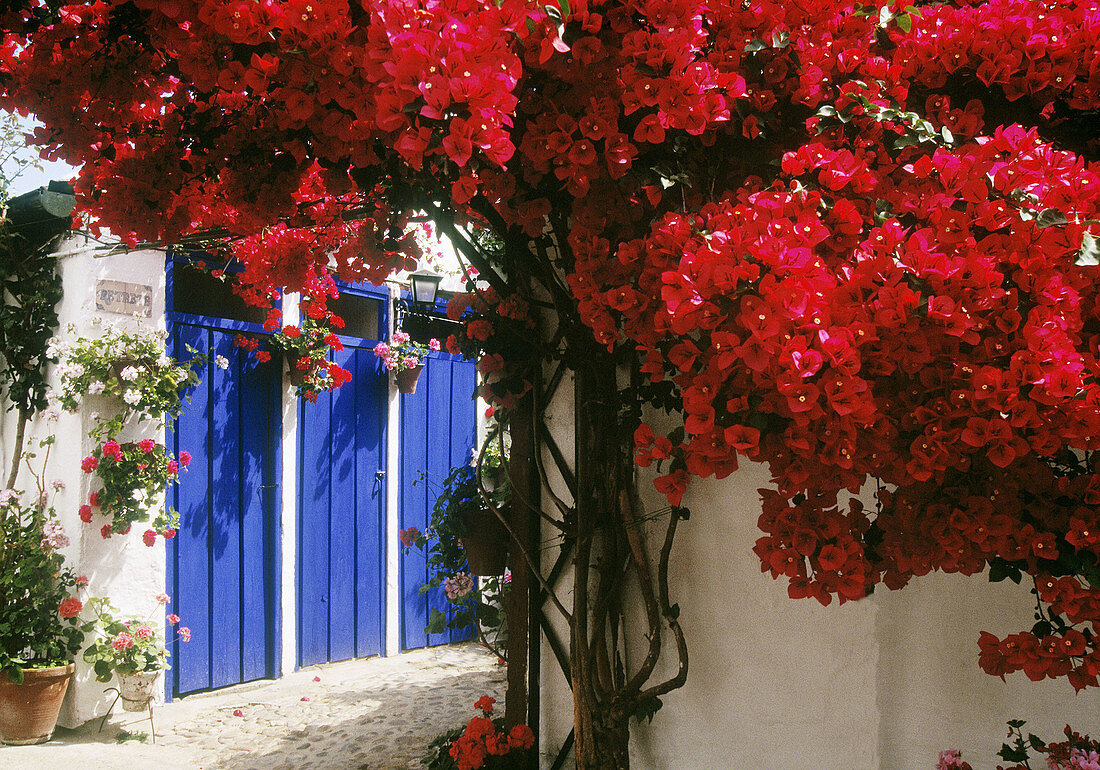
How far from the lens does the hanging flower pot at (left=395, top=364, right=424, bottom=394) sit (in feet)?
20.1

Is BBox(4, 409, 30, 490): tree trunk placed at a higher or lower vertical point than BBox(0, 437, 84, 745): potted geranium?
higher

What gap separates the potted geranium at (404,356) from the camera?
5984 millimetres

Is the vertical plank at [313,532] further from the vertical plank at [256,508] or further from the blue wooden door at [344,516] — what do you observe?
the vertical plank at [256,508]

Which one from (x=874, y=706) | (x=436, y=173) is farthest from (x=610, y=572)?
(x=436, y=173)

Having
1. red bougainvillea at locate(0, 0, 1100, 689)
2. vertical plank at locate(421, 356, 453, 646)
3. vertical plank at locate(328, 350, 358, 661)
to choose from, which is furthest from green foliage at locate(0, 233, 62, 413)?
red bougainvillea at locate(0, 0, 1100, 689)

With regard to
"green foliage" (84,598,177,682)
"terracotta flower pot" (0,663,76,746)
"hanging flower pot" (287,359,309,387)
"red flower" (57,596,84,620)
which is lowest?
"terracotta flower pot" (0,663,76,746)

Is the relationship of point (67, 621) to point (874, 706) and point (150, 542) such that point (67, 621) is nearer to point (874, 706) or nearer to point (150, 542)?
point (150, 542)

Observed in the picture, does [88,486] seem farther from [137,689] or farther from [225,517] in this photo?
[137,689]

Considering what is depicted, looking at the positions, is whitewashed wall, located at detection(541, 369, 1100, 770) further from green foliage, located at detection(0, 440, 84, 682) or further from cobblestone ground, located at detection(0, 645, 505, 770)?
green foliage, located at detection(0, 440, 84, 682)

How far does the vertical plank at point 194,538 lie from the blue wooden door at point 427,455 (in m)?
1.62

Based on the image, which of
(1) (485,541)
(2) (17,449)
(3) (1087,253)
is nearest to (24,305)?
(2) (17,449)

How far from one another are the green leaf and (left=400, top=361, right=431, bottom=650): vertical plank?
17.4 feet

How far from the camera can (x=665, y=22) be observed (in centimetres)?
156

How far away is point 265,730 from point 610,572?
2884 mm
